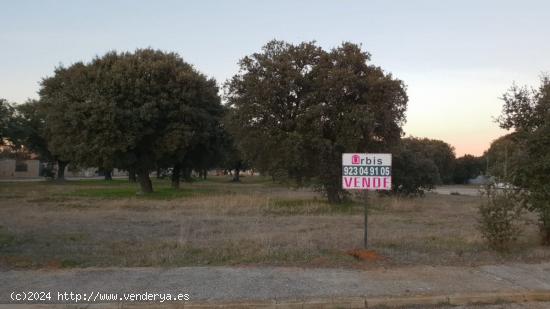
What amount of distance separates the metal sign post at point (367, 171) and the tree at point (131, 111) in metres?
26.7

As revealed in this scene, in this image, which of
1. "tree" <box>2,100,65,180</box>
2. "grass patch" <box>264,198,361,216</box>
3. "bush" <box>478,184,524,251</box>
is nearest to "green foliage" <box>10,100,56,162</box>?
"tree" <box>2,100,65,180</box>

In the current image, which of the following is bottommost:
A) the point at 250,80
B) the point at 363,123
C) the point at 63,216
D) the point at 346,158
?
the point at 63,216

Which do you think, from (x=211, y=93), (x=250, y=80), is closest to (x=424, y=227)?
(x=250, y=80)

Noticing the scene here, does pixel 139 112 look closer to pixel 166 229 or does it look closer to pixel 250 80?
pixel 250 80

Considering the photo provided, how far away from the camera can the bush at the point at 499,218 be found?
42.4 feet

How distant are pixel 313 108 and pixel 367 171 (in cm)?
1494

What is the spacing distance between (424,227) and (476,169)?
98.1 m

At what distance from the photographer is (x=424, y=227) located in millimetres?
19453

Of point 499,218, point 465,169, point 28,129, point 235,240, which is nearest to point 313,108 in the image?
point 235,240

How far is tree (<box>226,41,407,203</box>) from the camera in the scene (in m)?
27.8

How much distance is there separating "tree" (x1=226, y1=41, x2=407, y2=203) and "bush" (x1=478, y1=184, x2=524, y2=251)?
561 inches

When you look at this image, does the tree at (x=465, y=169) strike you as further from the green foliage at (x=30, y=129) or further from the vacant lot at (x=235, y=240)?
the vacant lot at (x=235, y=240)

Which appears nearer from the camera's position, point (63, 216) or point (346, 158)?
point (346, 158)

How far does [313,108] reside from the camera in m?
27.5
